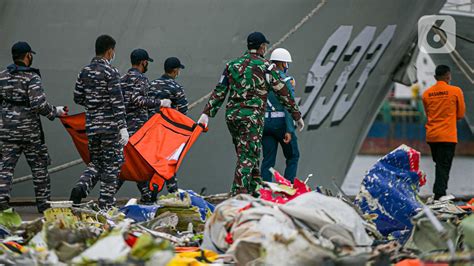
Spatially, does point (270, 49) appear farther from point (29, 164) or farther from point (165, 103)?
point (29, 164)

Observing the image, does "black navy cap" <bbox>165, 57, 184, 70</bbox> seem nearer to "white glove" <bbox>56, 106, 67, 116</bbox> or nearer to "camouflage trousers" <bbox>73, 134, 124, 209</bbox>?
"white glove" <bbox>56, 106, 67, 116</bbox>

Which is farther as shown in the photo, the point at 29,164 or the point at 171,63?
the point at 171,63

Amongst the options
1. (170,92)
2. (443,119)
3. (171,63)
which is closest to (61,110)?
(170,92)

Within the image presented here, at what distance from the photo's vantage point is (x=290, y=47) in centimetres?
1341

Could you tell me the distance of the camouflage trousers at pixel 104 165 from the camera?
31.2 ft

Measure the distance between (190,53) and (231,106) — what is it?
3227mm

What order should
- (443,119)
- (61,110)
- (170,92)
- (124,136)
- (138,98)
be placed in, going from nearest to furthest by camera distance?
(124,136), (61,110), (138,98), (170,92), (443,119)

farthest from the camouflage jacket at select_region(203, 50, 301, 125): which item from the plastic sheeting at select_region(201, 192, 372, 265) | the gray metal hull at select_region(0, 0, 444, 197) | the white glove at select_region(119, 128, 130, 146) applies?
the plastic sheeting at select_region(201, 192, 372, 265)

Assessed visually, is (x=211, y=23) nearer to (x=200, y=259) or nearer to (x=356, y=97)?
(x=356, y=97)

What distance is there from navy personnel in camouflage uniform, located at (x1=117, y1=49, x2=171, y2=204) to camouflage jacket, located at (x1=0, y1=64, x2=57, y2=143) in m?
1.05

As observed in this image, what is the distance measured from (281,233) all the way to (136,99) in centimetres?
529

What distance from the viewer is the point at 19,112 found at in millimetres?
9547

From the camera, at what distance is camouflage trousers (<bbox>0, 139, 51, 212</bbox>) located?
31.1ft

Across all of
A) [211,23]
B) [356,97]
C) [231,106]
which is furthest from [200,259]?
[356,97]
